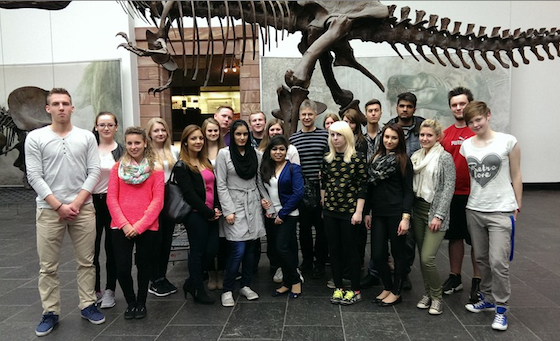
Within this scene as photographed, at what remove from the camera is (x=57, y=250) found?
3318 millimetres

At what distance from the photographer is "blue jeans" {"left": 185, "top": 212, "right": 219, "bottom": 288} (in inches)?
146

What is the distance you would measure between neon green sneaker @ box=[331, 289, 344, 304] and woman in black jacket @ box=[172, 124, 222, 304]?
1154mm

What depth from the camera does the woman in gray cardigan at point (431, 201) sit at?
11.3ft

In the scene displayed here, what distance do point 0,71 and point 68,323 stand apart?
10582mm

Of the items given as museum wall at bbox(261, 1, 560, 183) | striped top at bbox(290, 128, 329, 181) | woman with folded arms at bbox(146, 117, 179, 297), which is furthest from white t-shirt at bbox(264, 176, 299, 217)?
museum wall at bbox(261, 1, 560, 183)

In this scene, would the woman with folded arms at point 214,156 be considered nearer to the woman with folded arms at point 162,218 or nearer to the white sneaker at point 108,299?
the woman with folded arms at point 162,218

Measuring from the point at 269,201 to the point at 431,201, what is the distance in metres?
1.49

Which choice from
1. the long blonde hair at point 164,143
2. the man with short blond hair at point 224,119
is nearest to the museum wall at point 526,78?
the man with short blond hair at point 224,119

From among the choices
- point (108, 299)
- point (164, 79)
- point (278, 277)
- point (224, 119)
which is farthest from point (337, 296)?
point (164, 79)

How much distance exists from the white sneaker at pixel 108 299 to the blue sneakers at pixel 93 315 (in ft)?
0.71

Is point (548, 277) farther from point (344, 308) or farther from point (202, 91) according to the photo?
point (202, 91)

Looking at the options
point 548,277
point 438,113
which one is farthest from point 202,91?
point 548,277

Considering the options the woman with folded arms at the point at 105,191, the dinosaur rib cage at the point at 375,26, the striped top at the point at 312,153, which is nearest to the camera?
the woman with folded arms at the point at 105,191

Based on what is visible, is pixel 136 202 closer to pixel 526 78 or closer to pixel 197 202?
pixel 197 202
